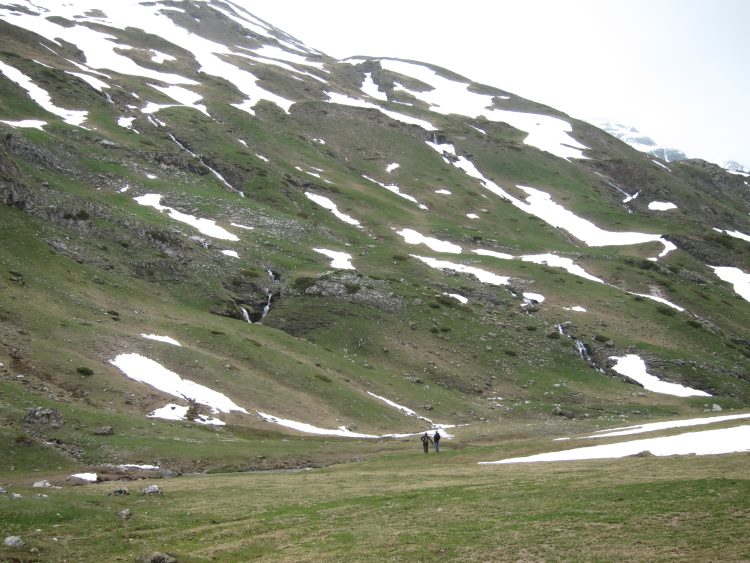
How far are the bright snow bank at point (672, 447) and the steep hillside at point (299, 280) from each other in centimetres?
1682

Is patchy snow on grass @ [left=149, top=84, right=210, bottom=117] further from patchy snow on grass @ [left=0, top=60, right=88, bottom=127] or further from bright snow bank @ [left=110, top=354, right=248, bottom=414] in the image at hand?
bright snow bank @ [left=110, top=354, right=248, bottom=414]

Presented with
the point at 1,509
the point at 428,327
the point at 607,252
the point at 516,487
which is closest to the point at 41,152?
the point at 428,327

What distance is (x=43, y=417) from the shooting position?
36.7 m

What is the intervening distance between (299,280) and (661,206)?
417ft

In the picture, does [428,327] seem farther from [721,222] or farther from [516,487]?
[721,222]

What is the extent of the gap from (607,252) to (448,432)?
267 ft

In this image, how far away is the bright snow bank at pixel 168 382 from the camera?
159ft

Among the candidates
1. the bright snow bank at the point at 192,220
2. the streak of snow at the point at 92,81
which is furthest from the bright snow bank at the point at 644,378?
the streak of snow at the point at 92,81

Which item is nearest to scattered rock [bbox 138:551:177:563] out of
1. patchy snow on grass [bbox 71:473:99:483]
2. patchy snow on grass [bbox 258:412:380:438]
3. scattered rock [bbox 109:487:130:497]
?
scattered rock [bbox 109:487:130:497]

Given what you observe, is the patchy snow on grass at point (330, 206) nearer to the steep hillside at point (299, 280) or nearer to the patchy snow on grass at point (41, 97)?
the steep hillside at point (299, 280)

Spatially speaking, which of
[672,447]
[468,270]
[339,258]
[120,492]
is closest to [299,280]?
[339,258]

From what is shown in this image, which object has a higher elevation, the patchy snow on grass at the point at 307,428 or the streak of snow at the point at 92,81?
the streak of snow at the point at 92,81

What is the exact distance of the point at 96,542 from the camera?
2116cm

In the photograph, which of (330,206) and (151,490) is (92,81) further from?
(151,490)
